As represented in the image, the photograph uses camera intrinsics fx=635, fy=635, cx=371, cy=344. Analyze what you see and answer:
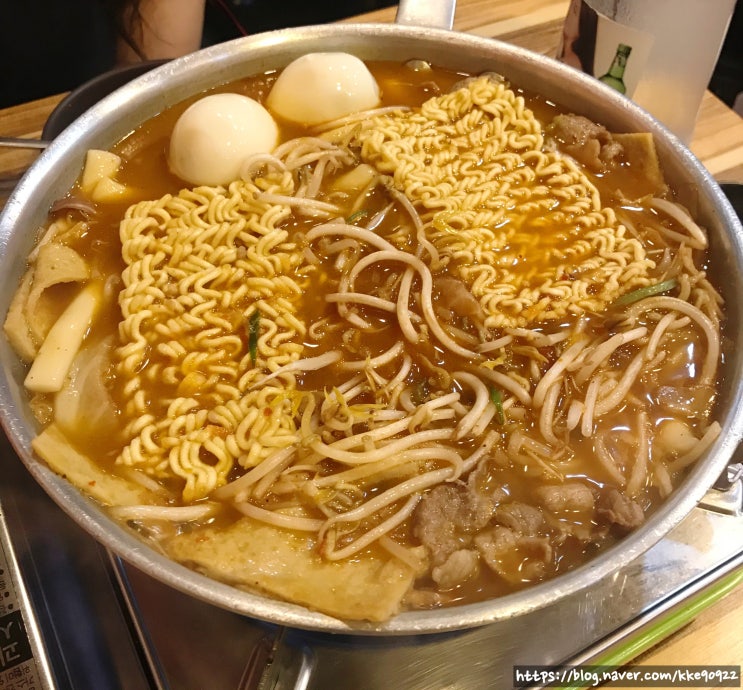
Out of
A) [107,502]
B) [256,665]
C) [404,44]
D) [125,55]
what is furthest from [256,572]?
[125,55]

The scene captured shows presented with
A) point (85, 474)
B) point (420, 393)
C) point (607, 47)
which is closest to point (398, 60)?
point (607, 47)

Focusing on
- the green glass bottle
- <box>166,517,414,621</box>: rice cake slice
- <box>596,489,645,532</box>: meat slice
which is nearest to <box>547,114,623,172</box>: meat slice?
the green glass bottle

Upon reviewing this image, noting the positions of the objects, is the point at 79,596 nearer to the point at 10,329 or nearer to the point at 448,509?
the point at 10,329

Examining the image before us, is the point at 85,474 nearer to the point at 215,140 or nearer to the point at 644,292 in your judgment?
the point at 215,140

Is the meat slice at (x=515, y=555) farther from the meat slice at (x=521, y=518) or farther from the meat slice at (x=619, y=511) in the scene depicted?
the meat slice at (x=619, y=511)

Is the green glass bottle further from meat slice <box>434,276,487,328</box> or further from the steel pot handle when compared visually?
meat slice <box>434,276,487,328</box>
